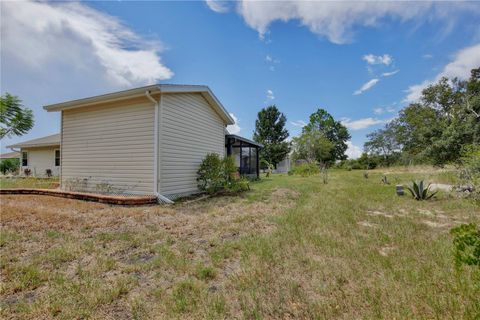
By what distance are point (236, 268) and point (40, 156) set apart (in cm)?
2175

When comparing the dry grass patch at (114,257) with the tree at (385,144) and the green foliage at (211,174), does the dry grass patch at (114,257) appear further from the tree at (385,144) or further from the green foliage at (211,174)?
the tree at (385,144)

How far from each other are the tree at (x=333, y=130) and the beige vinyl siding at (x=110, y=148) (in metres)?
40.3

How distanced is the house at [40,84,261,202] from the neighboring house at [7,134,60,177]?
388 inches

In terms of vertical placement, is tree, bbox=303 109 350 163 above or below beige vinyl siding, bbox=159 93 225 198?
above

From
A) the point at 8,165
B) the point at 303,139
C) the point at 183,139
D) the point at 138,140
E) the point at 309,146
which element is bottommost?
the point at 8,165

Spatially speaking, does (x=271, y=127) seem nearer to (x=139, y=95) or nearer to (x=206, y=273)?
(x=139, y=95)

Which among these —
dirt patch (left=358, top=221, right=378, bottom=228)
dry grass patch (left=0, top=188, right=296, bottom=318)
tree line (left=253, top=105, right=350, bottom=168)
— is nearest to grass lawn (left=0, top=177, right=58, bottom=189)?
dry grass patch (left=0, top=188, right=296, bottom=318)

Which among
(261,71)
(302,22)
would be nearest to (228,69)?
(261,71)

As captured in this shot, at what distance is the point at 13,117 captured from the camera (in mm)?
14141

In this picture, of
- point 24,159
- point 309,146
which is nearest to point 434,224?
point 24,159

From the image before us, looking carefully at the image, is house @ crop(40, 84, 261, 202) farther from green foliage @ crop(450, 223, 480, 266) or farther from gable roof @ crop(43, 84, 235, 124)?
green foliage @ crop(450, 223, 480, 266)

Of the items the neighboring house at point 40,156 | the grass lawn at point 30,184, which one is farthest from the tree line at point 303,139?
the neighboring house at point 40,156

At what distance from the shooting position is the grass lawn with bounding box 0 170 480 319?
1837 mm

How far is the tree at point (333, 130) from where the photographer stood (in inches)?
1714
